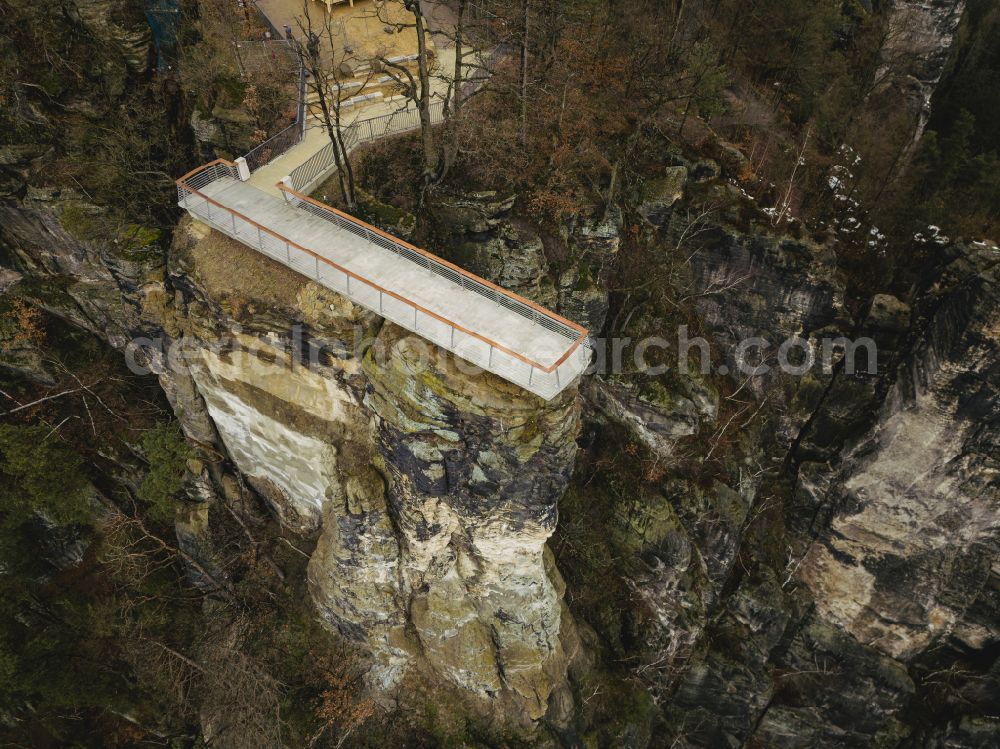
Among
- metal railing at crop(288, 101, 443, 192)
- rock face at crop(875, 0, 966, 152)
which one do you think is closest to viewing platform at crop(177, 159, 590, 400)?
metal railing at crop(288, 101, 443, 192)

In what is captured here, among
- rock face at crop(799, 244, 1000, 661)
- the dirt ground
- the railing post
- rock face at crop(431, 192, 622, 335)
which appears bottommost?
rock face at crop(799, 244, 1000, 661)

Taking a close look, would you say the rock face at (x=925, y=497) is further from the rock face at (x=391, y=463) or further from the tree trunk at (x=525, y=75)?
the tree trunk at (x=525, y=75)

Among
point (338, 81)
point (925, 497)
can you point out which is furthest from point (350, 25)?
point (925, 497)

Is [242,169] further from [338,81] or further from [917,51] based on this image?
[917,51]

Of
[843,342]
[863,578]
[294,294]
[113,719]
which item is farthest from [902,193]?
[113,719]

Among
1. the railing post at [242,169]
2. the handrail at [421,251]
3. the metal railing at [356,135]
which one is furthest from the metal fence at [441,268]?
the railing post at [242,169]

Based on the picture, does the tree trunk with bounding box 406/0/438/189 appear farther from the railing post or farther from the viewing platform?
the railing post
